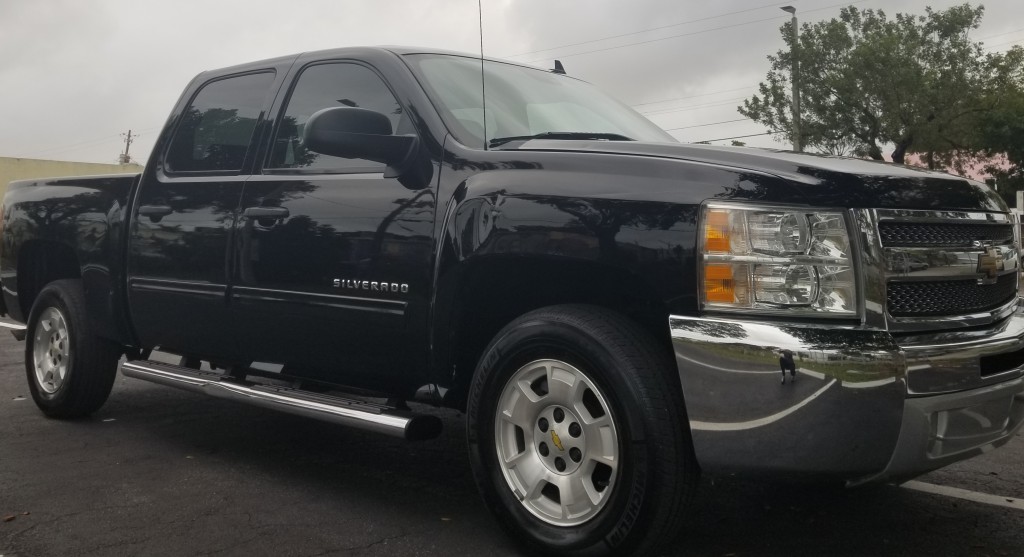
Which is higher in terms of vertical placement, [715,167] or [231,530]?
[715,167]

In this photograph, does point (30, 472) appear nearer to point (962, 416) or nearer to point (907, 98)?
point (962, 416)

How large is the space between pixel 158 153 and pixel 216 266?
1022mm

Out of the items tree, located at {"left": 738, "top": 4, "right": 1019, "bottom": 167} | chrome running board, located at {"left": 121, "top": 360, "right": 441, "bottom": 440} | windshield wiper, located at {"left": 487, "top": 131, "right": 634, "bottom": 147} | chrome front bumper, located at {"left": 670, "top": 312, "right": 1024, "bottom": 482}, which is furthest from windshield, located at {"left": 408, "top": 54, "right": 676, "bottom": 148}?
tree, located at {"left": 738, "top": 4, "right": 1019, "bottom": 167}

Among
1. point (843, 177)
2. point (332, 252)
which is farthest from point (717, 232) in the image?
point (332, 252)

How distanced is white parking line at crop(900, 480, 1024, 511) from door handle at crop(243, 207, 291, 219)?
2888mm

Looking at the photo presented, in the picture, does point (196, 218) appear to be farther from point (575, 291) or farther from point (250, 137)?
point (575, 291)

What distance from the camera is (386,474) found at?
4770mm

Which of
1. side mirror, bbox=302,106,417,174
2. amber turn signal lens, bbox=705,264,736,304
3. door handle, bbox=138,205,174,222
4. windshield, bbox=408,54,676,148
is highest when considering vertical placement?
windshield, bbox=408,54,676,148

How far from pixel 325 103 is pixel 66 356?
2.37 metres

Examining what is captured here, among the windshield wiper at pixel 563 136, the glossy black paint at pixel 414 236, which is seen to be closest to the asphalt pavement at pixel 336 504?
the glossy black paint at pixel 414 236

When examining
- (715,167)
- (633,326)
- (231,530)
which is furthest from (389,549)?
(715,167)

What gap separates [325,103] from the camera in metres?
4.63

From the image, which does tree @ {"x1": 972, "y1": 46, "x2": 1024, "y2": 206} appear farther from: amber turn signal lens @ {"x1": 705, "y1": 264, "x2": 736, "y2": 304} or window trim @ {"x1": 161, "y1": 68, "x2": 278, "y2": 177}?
amber turn signal lens @ {"x1": 705, "y1": 264, "x2": 736, "y2": 304}

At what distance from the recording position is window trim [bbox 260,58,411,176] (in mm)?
4254
